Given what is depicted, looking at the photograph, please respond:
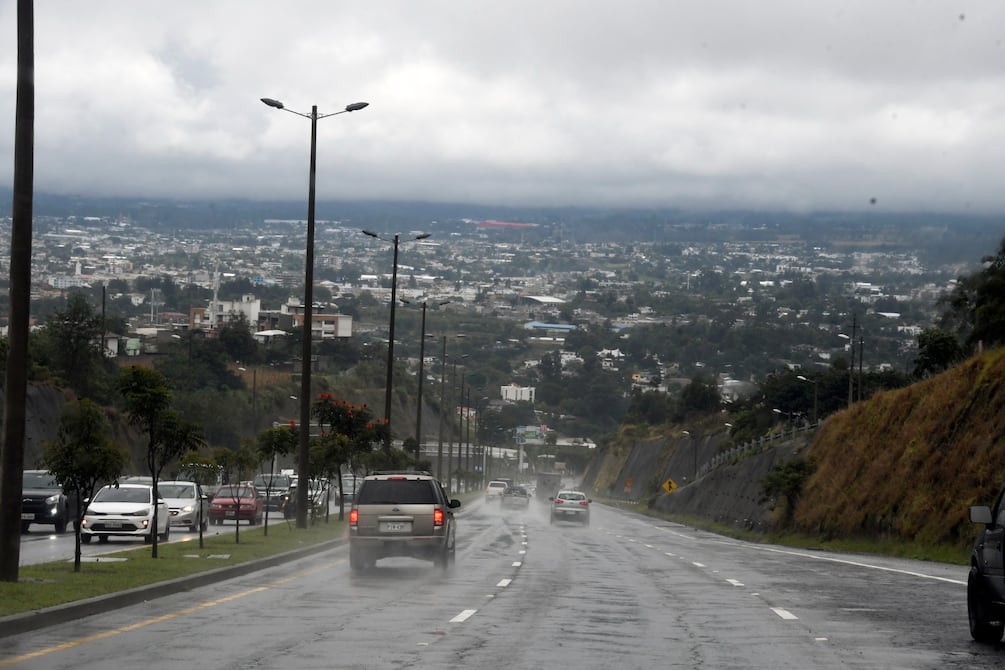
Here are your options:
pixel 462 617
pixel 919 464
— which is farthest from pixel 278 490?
pixel 462 617

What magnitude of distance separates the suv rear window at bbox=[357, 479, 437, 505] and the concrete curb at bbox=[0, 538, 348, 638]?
8.00 ft

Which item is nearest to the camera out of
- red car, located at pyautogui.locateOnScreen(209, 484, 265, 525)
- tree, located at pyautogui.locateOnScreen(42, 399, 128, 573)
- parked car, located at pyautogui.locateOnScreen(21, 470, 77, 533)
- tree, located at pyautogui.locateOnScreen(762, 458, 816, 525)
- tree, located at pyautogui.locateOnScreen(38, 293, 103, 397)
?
tree, located at pyautogui.locateOnScreen(42, 399, 128, 573)

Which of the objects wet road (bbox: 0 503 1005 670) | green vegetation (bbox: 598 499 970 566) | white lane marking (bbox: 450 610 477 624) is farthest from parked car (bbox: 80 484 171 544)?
green vegetation (bbox: 598 499 970 566)

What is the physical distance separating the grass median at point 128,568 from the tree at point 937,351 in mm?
47583

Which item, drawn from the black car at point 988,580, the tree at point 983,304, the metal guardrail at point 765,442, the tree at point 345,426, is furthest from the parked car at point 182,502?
the metal guardrail at point 765,442

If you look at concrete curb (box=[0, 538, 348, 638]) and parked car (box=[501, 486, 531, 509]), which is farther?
parked car (box=[501, 486, 531, 509])

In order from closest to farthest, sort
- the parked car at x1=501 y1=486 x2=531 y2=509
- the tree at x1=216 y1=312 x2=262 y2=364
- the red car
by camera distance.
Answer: the red car, the parked car at x1=501 y1=486 x2=531 y2=509, the tree at x1=216 y1=312 x2=262 y2=364

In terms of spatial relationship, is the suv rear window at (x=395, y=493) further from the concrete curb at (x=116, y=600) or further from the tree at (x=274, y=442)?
the tree at (x=274, y=442)

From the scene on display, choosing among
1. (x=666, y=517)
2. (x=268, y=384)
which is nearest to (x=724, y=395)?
(x=268, y=384)

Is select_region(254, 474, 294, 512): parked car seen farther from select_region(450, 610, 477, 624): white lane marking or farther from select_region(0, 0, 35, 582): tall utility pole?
select_region(450, 610, 477, 624): white lane marking

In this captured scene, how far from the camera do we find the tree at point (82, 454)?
2280cm

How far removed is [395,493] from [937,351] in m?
56.0

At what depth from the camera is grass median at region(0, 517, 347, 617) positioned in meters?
18.3

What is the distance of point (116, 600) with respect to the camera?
1917 cm
